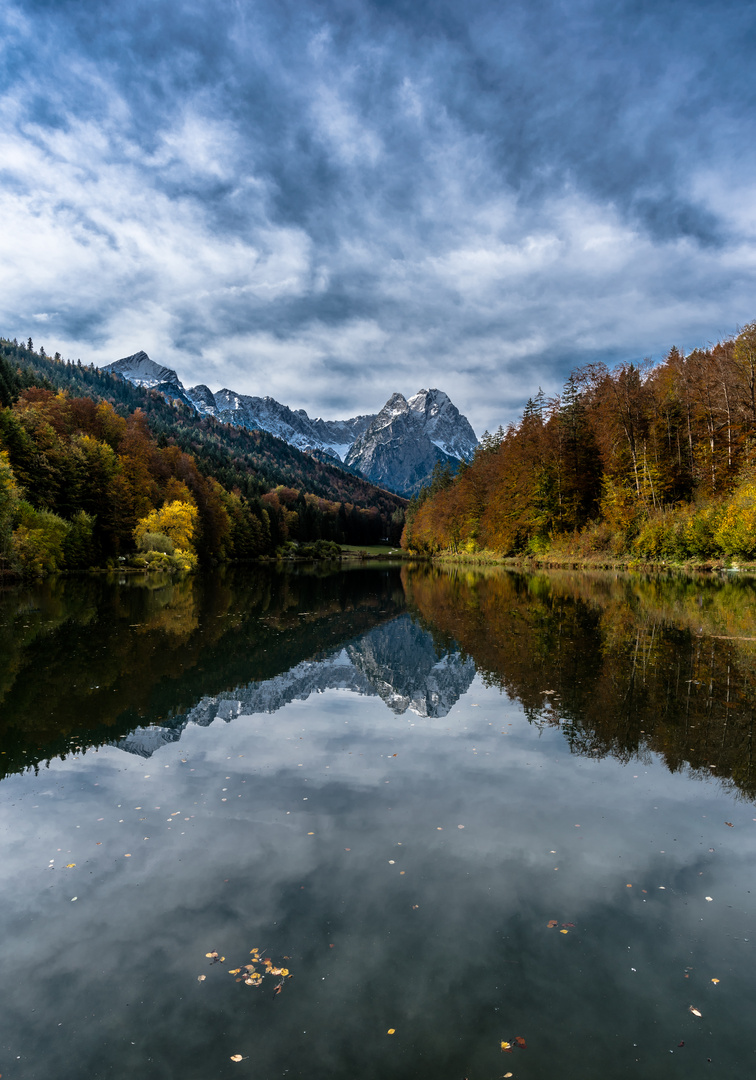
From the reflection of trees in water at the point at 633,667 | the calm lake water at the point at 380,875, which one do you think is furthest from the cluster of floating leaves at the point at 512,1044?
the reflection of trees in water at the point at 633,667

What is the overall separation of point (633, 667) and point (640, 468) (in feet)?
123

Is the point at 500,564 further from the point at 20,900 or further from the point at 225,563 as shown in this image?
the point at 20,900

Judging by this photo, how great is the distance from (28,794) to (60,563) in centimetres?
5087

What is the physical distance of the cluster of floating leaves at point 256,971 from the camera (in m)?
3.94

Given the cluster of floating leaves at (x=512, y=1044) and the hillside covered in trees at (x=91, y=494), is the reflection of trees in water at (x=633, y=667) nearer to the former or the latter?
the cluster of floating leaves at (x=512, y=1044)

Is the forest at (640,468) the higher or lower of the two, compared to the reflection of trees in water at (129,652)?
higher

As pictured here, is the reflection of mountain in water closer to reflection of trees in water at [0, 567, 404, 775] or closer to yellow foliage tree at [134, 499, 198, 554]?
reflection of trees in water at [0, 567, 404, 775]

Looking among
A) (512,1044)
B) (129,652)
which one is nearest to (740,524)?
(129,652)

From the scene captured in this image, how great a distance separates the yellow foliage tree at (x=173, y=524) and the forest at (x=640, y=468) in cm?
3658

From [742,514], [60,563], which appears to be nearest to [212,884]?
[742,514]

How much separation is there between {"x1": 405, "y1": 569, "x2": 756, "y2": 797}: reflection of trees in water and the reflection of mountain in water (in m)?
1.13

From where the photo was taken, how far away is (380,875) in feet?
17.2

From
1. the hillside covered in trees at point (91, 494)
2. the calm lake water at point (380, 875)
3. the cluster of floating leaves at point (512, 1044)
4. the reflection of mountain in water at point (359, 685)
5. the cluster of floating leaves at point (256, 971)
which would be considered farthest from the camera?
the hillside covered in trees at point (91, 494)

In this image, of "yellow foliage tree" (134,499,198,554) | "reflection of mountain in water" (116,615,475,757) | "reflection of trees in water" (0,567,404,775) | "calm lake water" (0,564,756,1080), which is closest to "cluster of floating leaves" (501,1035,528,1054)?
"calm lake water" (0,564,756,1080)
